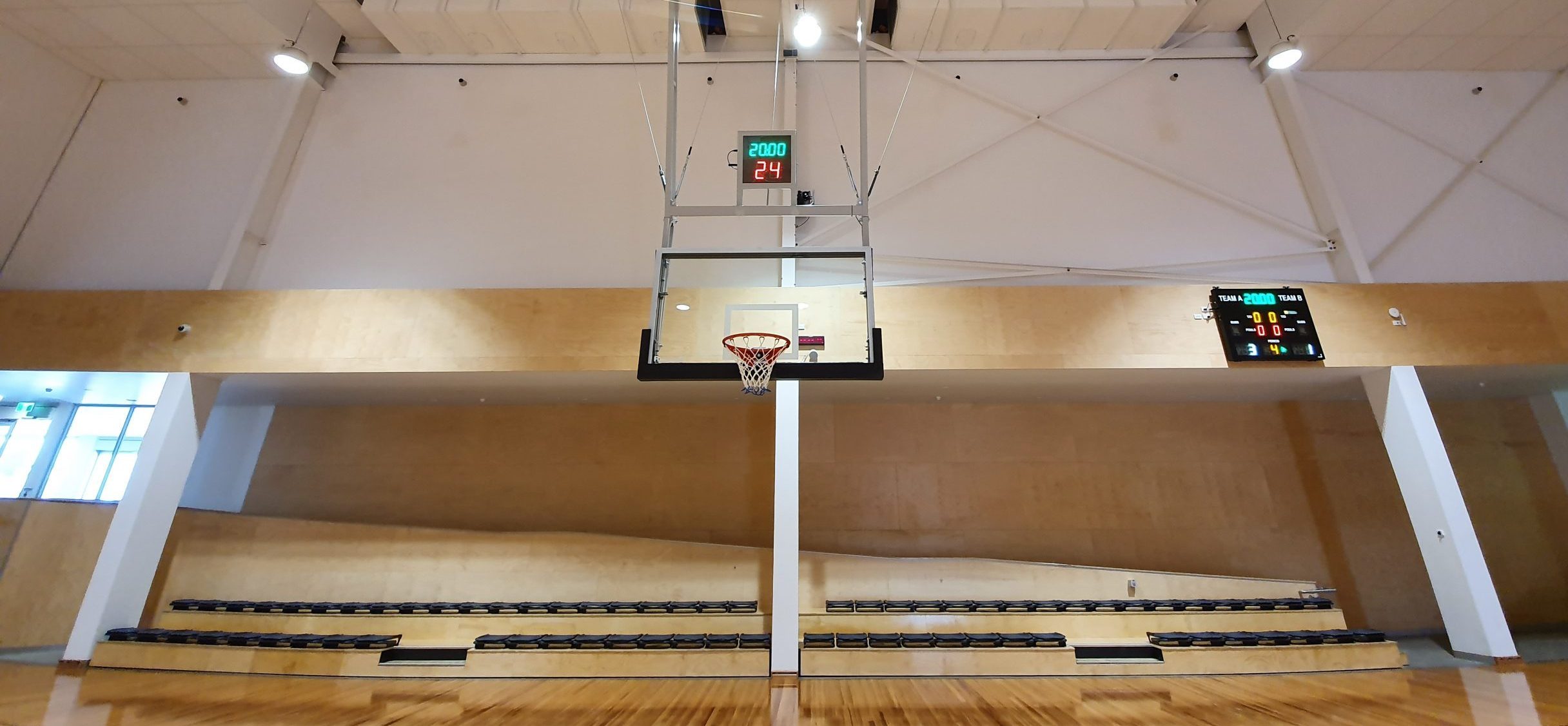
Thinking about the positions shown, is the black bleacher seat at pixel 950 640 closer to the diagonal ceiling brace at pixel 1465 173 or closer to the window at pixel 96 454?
the diagonal ceiling brace at pixel 1465 173

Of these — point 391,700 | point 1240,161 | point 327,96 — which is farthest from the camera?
point 327,96

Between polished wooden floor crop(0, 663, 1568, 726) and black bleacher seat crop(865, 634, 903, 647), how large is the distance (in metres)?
0.36

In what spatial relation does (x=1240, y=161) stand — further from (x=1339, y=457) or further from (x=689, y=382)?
(x=689, y=382)

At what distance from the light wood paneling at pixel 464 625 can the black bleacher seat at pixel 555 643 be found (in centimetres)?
52

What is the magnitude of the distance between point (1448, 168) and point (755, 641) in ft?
31.6

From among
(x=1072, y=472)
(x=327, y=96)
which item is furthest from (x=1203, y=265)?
(x=327, y=96)

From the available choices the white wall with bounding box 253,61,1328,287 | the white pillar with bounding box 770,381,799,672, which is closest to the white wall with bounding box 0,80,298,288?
the white wall with bounding box 253,61,1328,287

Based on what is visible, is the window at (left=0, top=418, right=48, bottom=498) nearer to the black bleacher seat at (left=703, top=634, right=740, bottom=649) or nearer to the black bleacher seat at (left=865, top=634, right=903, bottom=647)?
the black bleacher seat at (left=703, top=634, right=740, bottom=649)

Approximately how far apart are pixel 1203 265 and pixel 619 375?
6488mm

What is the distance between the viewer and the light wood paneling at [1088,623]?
19.6ft

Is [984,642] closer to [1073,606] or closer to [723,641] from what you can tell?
[1073,606]

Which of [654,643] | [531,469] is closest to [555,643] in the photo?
[654,643]

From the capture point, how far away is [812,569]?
6.46m

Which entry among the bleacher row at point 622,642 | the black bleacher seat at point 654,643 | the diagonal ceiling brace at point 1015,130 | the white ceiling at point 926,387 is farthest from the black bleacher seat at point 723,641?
the diagonal ceiling brace at point 1015,130
